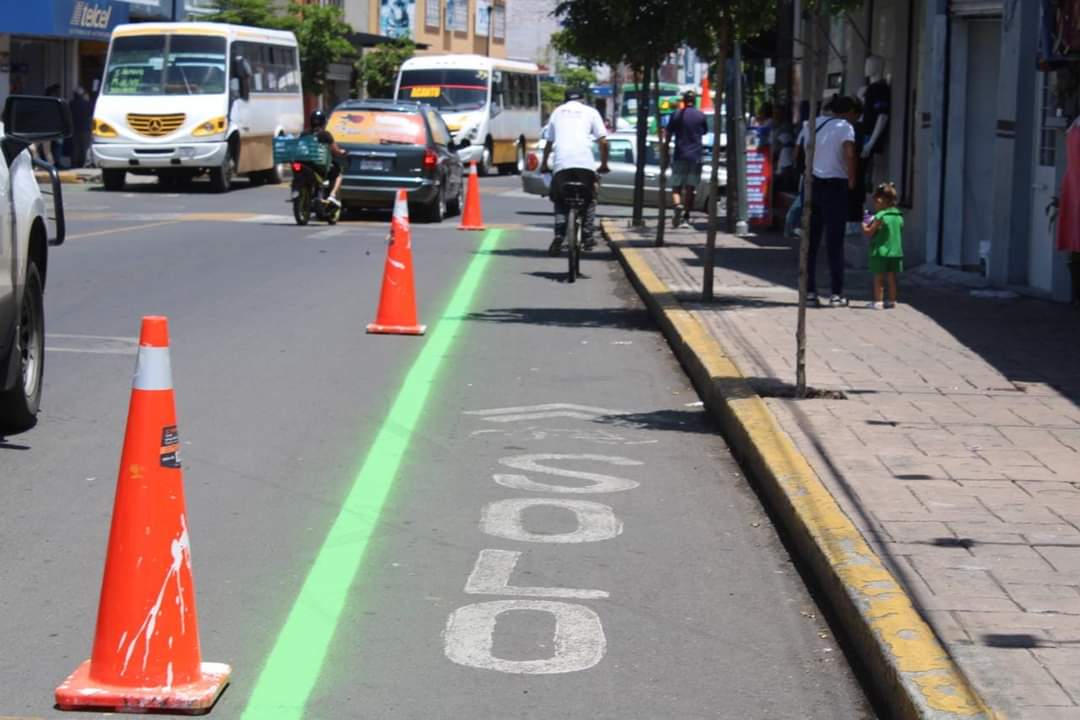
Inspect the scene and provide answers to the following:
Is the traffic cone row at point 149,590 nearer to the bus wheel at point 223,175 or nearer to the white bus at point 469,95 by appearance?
the bus wheel at point 223,175

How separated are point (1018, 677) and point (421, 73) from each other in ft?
147

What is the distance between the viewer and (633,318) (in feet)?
48.9

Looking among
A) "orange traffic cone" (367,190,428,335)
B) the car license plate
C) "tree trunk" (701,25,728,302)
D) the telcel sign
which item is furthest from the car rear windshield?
the telcel sign

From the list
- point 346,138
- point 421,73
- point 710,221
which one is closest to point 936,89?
point 710,221

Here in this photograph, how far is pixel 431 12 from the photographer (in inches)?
3130

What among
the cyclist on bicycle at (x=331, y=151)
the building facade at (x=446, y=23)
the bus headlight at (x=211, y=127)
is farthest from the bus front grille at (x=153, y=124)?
the building facade at (x=446, y=23)

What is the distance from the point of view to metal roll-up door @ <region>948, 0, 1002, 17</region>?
16859 mm

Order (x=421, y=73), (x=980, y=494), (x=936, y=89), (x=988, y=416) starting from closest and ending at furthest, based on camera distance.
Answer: (x=980, y=494)
(x=988, y=416)
(x=936, y=89)
(x=421, y=73)

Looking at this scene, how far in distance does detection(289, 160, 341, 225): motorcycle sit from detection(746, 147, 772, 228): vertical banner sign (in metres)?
5.99

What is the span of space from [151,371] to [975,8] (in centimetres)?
1380

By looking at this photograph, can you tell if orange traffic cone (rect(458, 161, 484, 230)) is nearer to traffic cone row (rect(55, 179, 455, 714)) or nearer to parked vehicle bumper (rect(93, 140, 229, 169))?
parked vehicle bumper (rect(93, 140, 229, 169))

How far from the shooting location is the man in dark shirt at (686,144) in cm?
2525

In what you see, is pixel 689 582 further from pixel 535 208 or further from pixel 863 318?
pixel 535 208

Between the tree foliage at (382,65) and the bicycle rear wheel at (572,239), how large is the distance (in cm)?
4539
